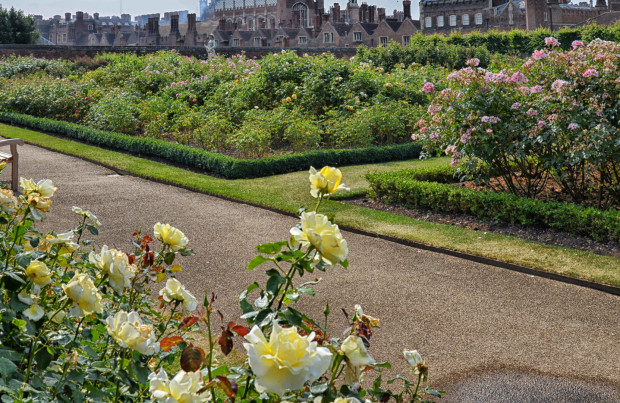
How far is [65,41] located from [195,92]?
282 feet

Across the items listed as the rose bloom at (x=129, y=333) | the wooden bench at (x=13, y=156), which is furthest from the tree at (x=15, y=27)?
the rose bloom at (x=129, y=333)

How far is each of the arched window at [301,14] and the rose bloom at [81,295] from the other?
71118mm

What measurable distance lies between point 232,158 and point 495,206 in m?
4.65

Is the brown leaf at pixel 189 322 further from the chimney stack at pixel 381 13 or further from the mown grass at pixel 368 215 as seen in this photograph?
the chimney stack at pixel 381 13

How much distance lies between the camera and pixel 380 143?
13359 millimetres

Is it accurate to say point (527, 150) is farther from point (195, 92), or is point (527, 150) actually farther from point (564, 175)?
point (195, 92)

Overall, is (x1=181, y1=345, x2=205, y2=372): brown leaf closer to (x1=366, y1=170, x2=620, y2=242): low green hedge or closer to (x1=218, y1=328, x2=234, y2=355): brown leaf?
(x1=218, y1=328, x2=234, y2=355): brown leaf

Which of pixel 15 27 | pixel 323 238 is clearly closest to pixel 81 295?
pixel 323 238

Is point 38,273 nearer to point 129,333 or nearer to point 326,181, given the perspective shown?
point 129,333

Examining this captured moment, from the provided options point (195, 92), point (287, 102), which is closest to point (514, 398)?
point (287, 102)

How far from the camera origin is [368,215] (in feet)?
25.4

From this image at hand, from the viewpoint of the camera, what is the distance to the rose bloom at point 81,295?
177cm

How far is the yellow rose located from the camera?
1915 mm

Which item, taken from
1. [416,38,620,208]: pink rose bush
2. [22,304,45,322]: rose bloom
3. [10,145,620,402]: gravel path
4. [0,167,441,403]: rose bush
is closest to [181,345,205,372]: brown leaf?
[0,167,441,403]: rose bush
